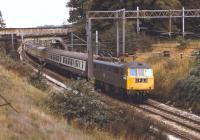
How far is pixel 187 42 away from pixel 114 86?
784 inches

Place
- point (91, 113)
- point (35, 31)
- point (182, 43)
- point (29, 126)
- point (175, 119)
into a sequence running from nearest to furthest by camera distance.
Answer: point (29, 126) < point (91, 113) < point (175, 119) < point (182, 43) < point (35, 31)

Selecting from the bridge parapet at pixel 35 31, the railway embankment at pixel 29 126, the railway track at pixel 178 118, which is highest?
the bridge parapet at pixel 35 31

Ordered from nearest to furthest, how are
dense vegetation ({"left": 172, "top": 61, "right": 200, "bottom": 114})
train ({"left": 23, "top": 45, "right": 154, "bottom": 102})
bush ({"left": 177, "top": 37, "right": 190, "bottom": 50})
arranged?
dense vegetation ({"left": 172, "top": 61, "right": 200, "bottom": 114}), train ({"left": 23, "top": 45, "right": 154, "bottom": 102}), bush ({"left": 177, "top": 37, "right": 190, "bottom": 50})

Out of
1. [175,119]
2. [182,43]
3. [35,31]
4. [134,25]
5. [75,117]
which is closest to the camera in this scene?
[75,117]

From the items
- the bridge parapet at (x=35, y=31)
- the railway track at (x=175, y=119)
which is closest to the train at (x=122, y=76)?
the railway track at (x=175, y=119)

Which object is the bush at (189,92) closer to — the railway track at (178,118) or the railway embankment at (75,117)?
the railway track at (178,118)

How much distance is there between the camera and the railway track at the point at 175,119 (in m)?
23.8

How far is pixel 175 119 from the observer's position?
27953 mm

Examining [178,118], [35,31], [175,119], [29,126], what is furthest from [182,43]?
[29,126]

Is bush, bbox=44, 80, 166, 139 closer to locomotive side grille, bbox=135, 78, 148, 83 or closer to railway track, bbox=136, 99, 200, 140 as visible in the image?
railway track, bbox=136, 99, 200, 140

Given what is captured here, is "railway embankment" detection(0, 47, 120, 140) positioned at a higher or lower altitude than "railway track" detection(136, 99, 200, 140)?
higher

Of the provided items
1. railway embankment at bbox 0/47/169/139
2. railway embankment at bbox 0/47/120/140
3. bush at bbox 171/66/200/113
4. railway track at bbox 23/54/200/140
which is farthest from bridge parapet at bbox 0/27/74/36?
railway embankment at bbox 0/47/120/140

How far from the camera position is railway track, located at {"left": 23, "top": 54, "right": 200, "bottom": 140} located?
23.8 metres

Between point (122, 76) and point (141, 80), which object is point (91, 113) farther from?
point (122, 76)
